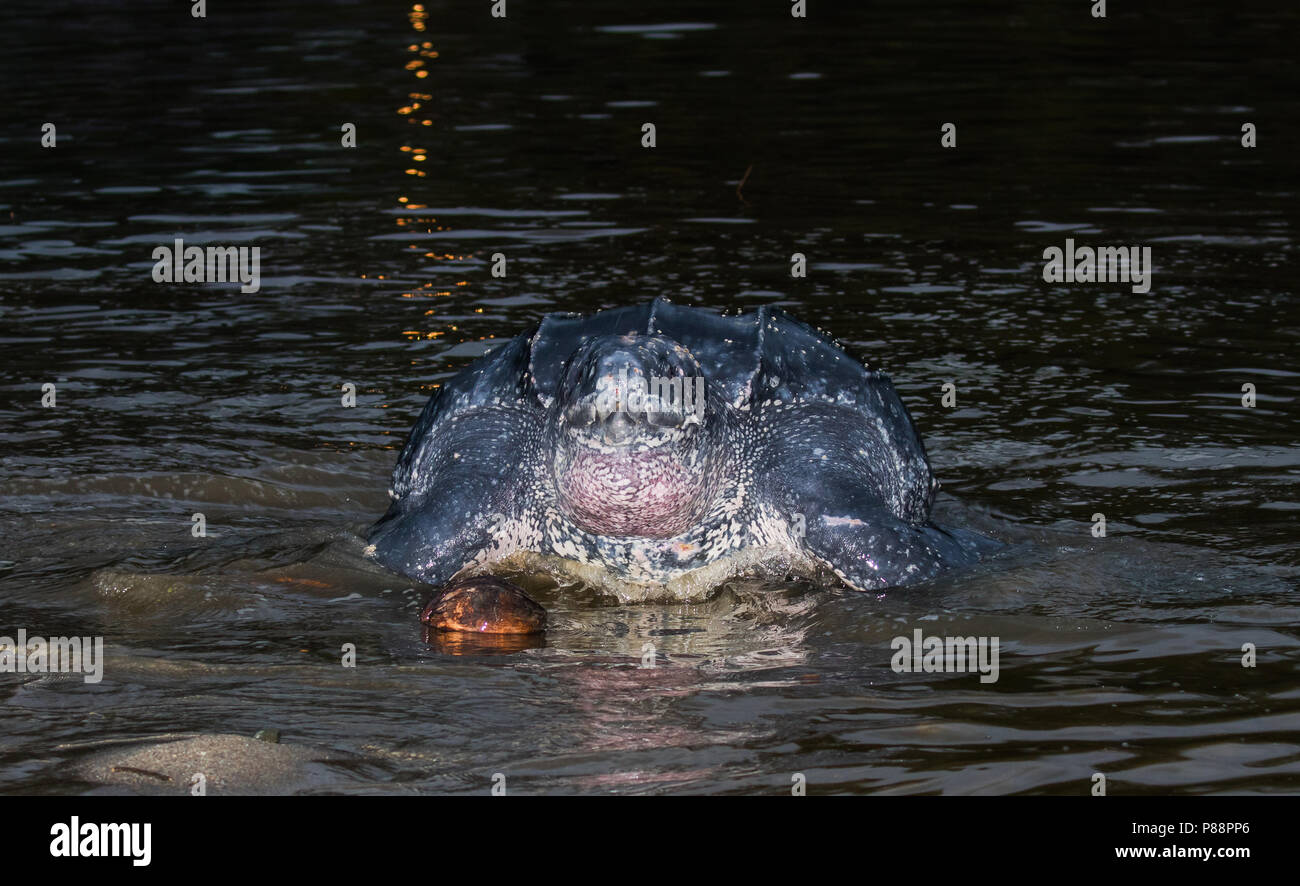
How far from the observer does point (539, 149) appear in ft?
47.1

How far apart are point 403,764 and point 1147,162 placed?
10.4 meters

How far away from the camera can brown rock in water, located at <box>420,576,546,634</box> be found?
220 inches

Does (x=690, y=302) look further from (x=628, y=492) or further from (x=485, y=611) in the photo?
(x=485, y=611)

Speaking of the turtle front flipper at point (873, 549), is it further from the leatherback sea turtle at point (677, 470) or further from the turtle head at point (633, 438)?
the turtle head at point (633, 438)

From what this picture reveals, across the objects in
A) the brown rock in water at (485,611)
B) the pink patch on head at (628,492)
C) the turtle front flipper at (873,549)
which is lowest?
the brown rock in water at (485,611)

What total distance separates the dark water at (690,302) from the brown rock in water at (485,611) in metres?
0.16

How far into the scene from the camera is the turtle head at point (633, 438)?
5.63m

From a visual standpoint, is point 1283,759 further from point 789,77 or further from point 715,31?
point 715,31

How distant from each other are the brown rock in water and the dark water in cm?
16

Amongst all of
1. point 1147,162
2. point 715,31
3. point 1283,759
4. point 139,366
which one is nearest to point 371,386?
point 139,366

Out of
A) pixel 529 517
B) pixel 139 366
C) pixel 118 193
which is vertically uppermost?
pixel 118 193

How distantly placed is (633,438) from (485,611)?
749 millimetres

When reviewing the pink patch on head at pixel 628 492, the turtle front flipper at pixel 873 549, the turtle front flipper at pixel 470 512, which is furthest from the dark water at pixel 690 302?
the pink patch on head at pixel 628 492

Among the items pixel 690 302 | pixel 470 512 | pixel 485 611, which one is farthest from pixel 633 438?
pixel 690 302
